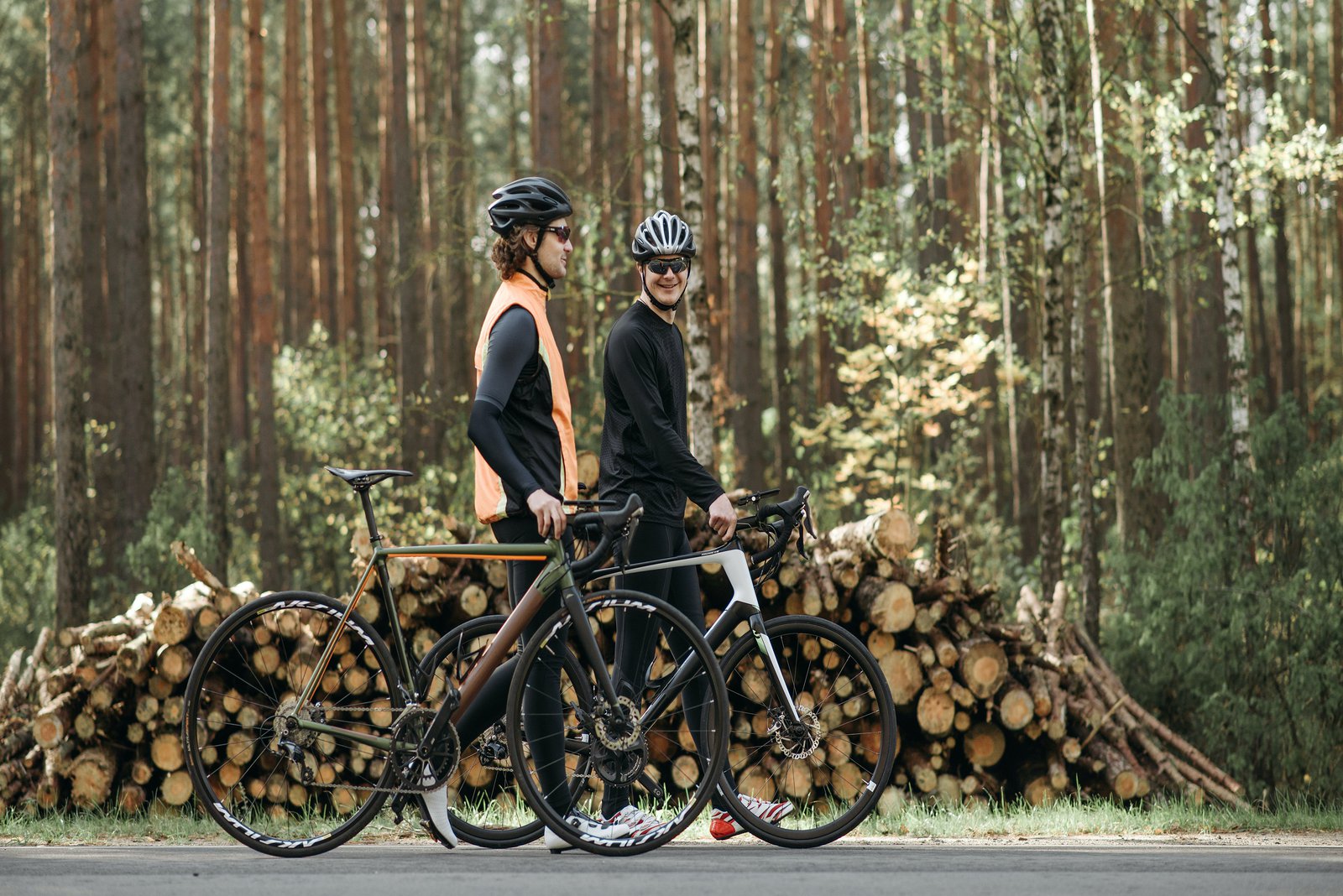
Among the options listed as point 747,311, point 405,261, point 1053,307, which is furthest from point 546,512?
point 405,261

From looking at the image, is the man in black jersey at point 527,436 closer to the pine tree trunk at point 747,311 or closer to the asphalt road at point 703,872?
the asphalt road at point 703,872

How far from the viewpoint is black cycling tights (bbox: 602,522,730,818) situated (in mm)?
4930

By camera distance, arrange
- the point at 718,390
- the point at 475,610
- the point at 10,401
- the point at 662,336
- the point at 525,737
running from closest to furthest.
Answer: the point at 525,737 → the point at 662,336 → the point at 475,610 → the point at 718,390 → the point at 10,401

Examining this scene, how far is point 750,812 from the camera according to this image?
16.3ft

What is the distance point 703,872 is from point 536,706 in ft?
2.84

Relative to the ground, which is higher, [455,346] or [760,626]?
[455,346]

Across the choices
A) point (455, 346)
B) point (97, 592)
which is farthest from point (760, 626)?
point (455, 346)

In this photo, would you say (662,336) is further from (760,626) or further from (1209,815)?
(1209,815)

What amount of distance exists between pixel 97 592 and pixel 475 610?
7.73m

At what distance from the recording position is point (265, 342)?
16.6 metres

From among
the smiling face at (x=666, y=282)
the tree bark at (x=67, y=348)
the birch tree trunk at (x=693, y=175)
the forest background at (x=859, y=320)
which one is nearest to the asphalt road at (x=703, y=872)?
the smiling face at (x=666, y=282)

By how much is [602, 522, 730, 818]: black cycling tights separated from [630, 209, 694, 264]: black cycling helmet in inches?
39.9

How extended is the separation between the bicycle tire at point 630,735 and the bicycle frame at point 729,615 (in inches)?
2.2

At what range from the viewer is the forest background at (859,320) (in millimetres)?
8570
